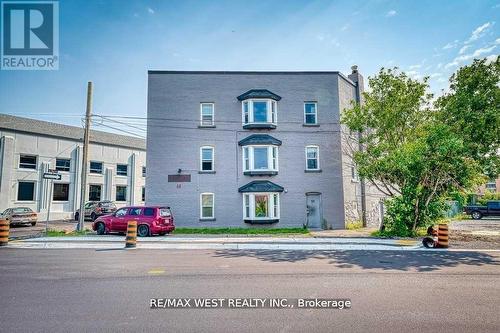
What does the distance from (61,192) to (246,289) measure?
32276mm

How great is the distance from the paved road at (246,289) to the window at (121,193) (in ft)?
88.2

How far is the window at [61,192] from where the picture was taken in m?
31.8

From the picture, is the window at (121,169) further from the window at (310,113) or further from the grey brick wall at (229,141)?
the window at (310,113)

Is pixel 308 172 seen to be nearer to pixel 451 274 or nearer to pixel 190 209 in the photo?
pixel 190 209

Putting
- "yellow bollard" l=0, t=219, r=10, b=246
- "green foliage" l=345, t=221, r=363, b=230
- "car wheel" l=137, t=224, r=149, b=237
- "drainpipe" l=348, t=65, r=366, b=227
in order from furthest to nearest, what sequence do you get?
"drainpipe" l=348, t=65, r=366, b=227, "green foliage" l=345, t=221, r=363, b=230, "car wheel" l=137, t=224, r=149, b=237, "yellow bollard" l=0, t=219, r=10, b=246

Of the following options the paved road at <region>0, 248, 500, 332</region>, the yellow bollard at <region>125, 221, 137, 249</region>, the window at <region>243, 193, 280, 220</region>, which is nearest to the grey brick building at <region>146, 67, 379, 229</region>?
the window at <region>243, 193, 280, 220</region>

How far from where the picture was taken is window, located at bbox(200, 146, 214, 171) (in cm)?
2255

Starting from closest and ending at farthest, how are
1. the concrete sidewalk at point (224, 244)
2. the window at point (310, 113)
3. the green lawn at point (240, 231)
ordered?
the concrete sidewalk at point (224, 244)
the green lawn at point (240, 231)
the window at point (310, 113)

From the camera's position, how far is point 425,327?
5043 mm

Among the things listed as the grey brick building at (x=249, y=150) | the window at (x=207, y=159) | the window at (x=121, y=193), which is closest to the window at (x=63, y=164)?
the window at (x=121, y=193)

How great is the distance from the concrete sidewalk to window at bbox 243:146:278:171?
24.5 ft

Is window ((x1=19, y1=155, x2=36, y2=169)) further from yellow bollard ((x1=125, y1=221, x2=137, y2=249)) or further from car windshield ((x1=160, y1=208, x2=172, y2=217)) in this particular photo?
yellow bollard ((x1=125, y1=221, x2=137, y2=249))

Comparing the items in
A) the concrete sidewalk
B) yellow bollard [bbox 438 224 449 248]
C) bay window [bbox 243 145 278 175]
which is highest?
bay window [bbox 243 145 278 175]

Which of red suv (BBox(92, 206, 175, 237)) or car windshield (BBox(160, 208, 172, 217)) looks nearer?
red suv (BBox(92, 206, 175, 237))
